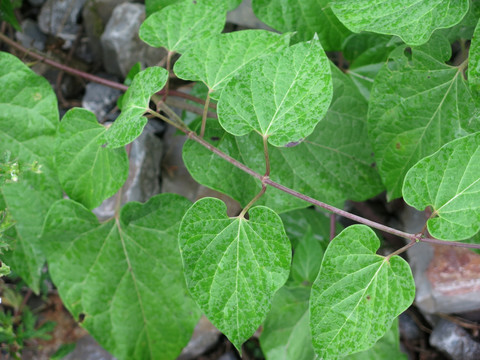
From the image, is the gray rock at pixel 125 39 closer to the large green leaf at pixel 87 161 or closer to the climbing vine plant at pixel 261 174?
the climbing vine plant at pixel 261 174

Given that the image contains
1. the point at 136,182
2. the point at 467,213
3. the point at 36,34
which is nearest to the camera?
the point at 467,213

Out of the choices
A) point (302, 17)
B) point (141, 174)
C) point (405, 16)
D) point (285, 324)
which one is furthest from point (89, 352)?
point (405, 16)

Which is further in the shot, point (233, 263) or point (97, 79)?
point (97, 79)

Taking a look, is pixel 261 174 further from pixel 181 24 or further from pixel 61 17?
pixel 61 17

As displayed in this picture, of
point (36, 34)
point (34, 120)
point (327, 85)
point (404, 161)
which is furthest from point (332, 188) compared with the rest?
point (36, 34)

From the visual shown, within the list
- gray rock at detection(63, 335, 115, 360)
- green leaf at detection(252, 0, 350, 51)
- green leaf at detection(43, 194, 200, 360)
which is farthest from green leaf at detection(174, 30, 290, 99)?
gray rock at detection(63, 335, 115, 360)

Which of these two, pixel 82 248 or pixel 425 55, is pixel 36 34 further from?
pixel 425 55
